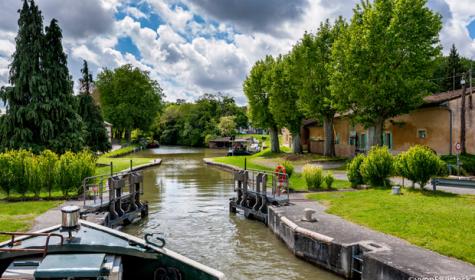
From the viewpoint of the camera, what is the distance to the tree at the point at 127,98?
7438 centimetres

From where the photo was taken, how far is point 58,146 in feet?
97.9

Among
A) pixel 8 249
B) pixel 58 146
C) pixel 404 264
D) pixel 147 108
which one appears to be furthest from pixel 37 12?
pixel 147 108

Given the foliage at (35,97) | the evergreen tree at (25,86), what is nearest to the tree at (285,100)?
the foliage at (35,97)

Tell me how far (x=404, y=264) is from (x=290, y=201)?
8424 mm

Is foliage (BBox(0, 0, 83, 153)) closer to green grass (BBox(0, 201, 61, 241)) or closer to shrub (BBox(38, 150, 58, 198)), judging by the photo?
shrub (BBox(38, 150, 58, 198))

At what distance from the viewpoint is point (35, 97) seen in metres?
29.3

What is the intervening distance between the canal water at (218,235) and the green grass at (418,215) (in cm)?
254

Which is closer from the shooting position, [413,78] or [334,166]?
[413,78]

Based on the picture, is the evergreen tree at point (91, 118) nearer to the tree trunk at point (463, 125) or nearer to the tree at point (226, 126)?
the tree trunk at point (463, 125)

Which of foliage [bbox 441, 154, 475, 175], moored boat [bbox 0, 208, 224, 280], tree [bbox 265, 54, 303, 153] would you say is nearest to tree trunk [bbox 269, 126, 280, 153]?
tree [bbox 265, 54, 303, 153]

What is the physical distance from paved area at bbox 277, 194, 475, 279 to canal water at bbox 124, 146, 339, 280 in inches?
43.1

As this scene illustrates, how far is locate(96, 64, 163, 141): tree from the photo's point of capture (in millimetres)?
74375

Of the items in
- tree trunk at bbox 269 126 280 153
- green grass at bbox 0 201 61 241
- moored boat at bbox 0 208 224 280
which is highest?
tree trunk at bbox 269 126 280 153

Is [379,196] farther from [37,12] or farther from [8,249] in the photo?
[37,12]
